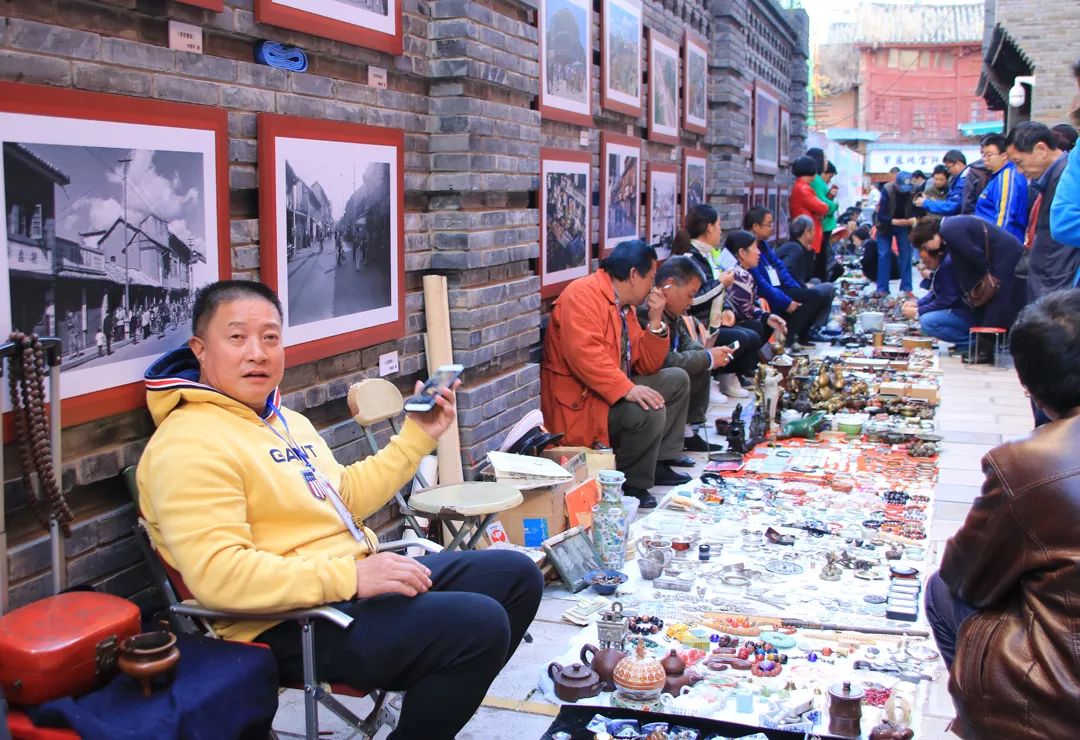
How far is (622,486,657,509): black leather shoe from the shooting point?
21.6 feet

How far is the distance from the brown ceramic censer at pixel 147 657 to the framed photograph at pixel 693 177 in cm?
932

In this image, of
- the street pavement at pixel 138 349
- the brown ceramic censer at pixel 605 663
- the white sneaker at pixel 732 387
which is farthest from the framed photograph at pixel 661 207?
the street pavement at pixel 138 349

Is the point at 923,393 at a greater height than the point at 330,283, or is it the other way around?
the point at 330,283

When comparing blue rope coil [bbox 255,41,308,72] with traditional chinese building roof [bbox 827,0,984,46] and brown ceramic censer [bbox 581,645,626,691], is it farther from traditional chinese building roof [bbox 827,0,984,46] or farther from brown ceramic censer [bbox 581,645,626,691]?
traditional chinese building roof [bbox 827,0,984,46]

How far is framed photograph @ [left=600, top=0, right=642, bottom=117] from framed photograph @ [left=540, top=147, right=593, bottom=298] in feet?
2.85

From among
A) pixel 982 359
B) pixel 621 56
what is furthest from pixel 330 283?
pixel 982 359

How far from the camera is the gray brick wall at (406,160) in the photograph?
10.3ft

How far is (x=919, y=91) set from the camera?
4247 centimetres

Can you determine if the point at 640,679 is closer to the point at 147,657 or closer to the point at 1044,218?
the point at 147,657

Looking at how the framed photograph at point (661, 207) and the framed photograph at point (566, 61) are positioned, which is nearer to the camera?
the framed photograph at point (566, 61)

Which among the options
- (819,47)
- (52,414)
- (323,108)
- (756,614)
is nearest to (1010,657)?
(756,614)

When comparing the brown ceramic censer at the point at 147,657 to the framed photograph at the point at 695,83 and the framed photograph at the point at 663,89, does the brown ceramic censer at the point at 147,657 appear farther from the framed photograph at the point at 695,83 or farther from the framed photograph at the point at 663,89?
the framed photograph at the point at 695,83

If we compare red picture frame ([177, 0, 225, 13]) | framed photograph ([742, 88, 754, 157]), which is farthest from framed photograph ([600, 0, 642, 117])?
red picture frame ([177, 0, 225, 13])

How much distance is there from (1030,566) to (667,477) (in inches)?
171
